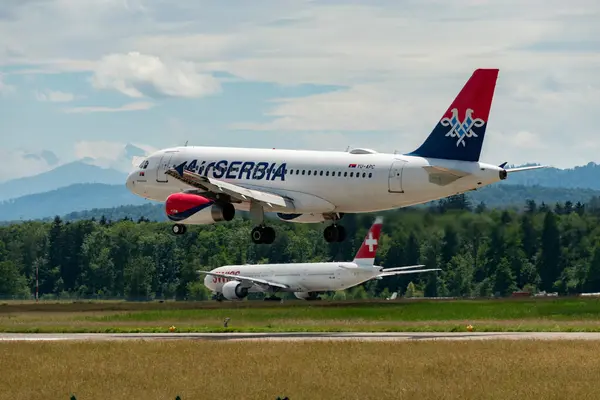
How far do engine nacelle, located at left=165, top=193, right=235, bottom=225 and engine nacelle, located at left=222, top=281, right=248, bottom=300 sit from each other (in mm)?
78907

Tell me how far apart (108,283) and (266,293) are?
102 ft

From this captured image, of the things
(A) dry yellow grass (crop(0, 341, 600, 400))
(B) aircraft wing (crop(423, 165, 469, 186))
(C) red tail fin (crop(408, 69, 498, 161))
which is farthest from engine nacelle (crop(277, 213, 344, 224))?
(A) dry yellow grass (crop(0, 341, 600, 400))

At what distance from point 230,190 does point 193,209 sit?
2.20m

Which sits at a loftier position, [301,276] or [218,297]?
[301,276]

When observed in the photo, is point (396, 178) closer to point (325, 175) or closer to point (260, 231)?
point (325, 175)

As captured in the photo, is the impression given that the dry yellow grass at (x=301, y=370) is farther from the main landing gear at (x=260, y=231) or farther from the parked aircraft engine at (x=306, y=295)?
the parked aircraft engine at (x=306, y=295)

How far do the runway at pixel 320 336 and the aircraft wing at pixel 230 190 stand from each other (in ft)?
24.1

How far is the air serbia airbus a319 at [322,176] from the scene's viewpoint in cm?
6619

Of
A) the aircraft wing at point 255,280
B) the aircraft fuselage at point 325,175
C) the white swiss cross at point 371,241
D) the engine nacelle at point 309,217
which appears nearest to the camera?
the aircraft fuselage at point 325,175

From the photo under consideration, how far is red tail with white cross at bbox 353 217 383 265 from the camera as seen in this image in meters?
123

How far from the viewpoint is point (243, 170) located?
232ft

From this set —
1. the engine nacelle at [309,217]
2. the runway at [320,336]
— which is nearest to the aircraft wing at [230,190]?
the engine nacelle at [309,217]

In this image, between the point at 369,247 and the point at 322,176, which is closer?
the point at 322,176

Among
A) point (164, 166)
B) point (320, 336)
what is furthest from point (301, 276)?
point (320, 336)
